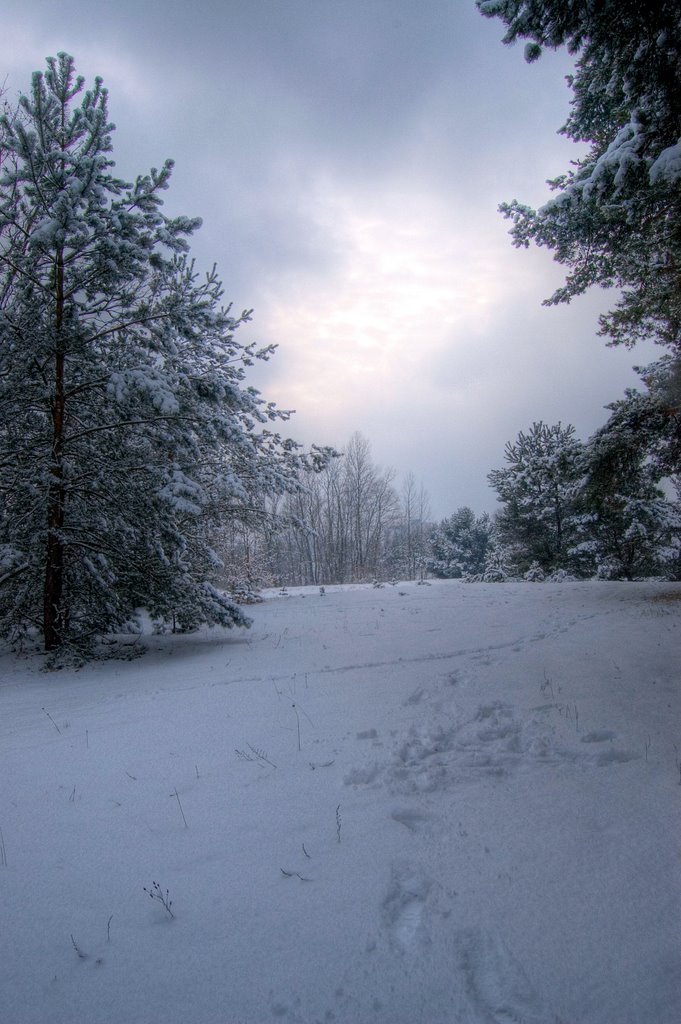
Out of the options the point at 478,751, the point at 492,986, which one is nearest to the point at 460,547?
the point at 478,751

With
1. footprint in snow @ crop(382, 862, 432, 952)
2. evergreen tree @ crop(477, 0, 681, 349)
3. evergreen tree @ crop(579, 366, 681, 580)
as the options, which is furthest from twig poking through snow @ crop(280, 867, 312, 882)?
evergreen tree @ crop(579, 366, 681, 580)

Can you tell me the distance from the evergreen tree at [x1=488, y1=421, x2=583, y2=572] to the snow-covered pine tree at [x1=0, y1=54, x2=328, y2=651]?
13688mm

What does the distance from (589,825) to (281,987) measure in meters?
1.84

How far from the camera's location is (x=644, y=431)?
8.55 meters

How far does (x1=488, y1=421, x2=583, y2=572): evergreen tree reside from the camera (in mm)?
18547

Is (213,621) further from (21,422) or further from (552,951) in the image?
(552,951)

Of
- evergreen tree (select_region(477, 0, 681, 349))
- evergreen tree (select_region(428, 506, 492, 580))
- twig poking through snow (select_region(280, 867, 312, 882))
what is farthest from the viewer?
evergreen tree (select_region(428, 506, 492, 580))

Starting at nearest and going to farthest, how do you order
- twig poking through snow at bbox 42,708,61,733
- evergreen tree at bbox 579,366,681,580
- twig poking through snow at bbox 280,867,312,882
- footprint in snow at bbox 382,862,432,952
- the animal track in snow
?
footprint in snow at bbox 382,862,432,952 < twig poking through snow at bbox 280,867,312,882 < the animal track in snow < twig poking through snow at bbox 42,708,61,733 < evergreen tree at bbox 579,366,681,580

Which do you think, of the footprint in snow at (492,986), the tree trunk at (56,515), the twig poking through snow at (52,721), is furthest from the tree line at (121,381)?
the footprint in snow at (492,986)

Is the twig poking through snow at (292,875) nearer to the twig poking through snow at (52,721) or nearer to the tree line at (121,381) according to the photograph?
the twig poking through snow at (52,721)

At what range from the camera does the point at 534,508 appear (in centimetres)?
1886

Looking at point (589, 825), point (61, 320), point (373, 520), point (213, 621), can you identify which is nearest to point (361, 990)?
point (589, 825)

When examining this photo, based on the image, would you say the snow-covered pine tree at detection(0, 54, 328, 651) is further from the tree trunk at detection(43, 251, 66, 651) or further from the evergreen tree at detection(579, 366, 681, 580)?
the evergreen tree at detection(579, 366, 681, 580)

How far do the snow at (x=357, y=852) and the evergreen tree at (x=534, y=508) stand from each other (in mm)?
13850
